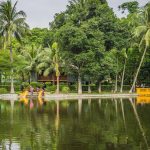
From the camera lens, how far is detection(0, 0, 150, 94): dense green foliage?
64.5m

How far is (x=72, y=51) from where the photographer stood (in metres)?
66.3

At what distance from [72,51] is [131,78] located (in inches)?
581

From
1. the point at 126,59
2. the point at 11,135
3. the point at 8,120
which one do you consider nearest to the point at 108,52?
the point at 126,59

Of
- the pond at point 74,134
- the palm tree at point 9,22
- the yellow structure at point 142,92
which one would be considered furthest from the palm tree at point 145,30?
the pond at point 74,134

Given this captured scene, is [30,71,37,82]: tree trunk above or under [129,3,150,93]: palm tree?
under

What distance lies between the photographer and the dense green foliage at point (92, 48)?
212 ft

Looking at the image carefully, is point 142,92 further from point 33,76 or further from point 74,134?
point 74,134

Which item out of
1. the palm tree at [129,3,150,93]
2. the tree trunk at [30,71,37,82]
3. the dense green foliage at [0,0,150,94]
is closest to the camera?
the palm tree at [129,3,150,93]

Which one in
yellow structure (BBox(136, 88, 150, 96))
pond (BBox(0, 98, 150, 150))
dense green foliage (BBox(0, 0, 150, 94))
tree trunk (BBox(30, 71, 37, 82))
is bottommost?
pond (BBox(0, 98, 150, 150))

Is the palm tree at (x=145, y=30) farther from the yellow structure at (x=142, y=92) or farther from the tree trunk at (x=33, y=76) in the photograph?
the tree trunk at (x=33, y=76)

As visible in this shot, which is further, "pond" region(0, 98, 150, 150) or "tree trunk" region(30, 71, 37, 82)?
"tree trunk" region(30, 71, 37, 82)

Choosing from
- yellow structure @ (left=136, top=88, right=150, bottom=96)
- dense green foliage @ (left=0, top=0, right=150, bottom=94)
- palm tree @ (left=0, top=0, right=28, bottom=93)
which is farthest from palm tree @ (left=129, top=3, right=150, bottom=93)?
palm tree @ (left=0, top=0, right=28, bottom=93)

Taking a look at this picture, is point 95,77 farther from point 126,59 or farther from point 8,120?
point 8,120

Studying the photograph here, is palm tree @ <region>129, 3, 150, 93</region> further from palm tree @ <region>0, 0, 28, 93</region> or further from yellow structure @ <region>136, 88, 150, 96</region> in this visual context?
palm tree @ <region>0, 0, 28, 93</region>
